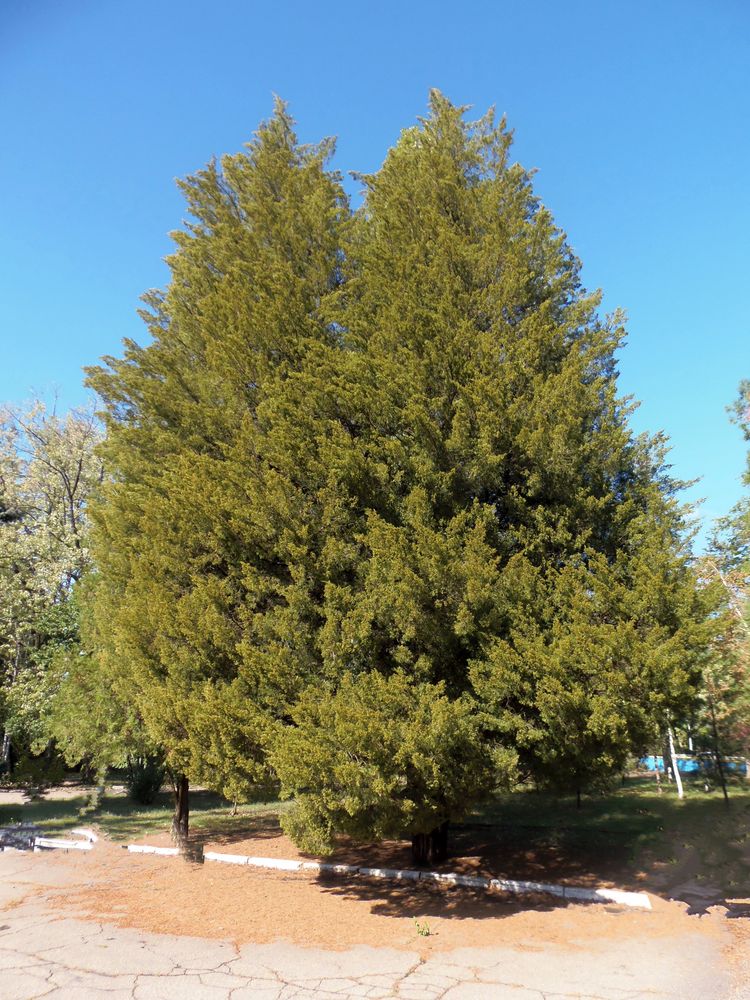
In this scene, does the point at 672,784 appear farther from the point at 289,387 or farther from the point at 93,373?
the point at 93,373

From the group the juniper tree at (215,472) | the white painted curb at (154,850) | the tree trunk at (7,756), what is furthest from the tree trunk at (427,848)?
the tree trunk at (7,756)

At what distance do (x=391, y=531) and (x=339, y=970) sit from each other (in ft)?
15.5

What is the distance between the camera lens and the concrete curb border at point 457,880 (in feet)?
25.8

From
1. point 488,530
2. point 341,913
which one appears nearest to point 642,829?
point 341,913

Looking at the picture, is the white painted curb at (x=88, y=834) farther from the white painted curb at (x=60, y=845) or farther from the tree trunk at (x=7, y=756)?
the tree trunk at (x=7, y=756)

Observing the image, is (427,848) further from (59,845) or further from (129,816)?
(129,816)

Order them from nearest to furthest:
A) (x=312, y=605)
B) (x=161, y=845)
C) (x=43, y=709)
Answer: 1. (x=312, y=605)
2. (x=161, y=845)
3. (x=43, y=709)

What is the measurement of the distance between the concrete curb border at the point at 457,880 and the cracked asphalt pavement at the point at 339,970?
4.43 feet

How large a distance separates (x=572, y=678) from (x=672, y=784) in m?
20.6

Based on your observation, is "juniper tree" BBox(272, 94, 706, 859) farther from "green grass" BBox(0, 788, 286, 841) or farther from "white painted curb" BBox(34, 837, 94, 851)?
"green grass" BBox(0, 788, 286, 841)

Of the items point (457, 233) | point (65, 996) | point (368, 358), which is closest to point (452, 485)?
point (368, 358)

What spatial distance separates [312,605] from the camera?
833cm

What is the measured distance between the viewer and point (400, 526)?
348 inches

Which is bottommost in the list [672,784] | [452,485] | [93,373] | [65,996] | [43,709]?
[672,784]
